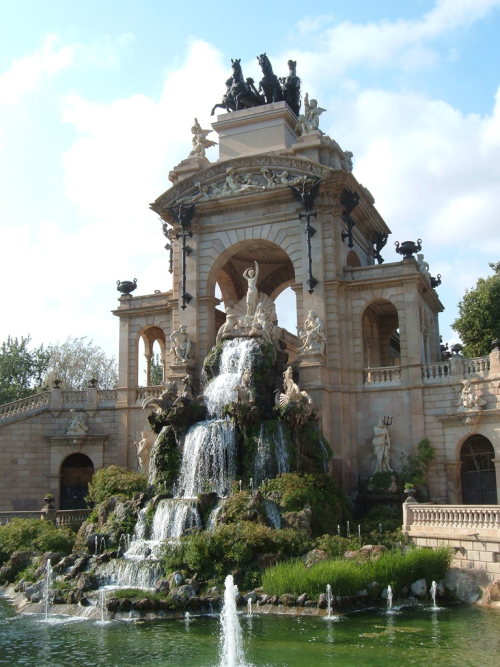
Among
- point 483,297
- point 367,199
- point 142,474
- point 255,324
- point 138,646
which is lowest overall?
point 138,646

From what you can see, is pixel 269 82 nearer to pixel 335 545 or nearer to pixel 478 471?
pixel 478 471

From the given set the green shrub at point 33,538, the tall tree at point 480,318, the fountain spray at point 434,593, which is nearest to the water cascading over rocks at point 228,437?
the green shrub at point 33,538

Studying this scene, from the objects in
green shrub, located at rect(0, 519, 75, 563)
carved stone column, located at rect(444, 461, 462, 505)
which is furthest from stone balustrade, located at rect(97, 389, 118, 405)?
carved stone column, located at rect(444, 461, 462, 505)

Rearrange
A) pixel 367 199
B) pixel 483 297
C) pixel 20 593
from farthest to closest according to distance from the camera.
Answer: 1. pixel 483 297
2. pixel 367 199
3. pixel 20 593

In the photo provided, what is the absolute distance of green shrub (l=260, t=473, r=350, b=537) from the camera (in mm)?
21844

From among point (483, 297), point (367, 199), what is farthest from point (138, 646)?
point (483, 297)

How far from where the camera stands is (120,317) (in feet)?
108

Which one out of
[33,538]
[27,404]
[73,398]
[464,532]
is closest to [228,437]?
[33,538]

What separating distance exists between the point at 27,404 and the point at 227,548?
51.6 ft

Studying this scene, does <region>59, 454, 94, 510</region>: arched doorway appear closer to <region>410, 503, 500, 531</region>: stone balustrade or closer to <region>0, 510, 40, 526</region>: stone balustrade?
<region>0, 510, 40, 526</region>: stone balustrade

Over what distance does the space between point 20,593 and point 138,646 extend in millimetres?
6982

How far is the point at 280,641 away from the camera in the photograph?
1453 cm

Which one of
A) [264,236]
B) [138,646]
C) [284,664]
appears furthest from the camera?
[264,236]

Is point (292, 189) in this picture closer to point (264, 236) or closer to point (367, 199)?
point (264, 236)
